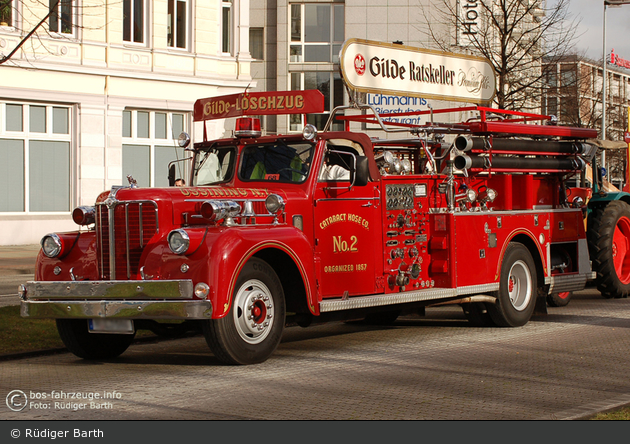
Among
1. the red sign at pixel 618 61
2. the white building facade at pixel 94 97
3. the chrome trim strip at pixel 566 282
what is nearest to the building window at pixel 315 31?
the white building facade at pixel 94 97

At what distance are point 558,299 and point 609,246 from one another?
119 cm

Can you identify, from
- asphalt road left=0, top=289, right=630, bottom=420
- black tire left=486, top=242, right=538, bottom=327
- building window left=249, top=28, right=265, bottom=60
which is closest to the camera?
asphalt road left=0, top=289, right=630, bottom=420

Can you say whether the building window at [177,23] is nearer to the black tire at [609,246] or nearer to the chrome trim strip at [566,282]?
the black tire at [609,246]

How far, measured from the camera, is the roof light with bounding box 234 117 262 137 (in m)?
10.2

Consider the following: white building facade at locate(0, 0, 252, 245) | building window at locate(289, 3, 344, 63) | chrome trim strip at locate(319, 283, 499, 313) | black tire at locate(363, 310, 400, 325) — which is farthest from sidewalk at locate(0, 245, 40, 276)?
building window at locate(289, 3, 344, 63)

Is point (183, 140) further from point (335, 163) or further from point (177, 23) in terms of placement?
point (177, 23)

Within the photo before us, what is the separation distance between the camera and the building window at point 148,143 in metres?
29.1

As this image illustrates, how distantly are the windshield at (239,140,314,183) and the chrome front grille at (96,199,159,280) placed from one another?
5.87ft

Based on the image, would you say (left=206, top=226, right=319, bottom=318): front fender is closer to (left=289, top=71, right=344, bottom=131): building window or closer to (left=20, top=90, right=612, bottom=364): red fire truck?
(left=20, top=90, right=612, bottom=364): red fire truck

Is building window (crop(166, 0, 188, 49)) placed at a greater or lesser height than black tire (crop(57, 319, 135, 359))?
greater

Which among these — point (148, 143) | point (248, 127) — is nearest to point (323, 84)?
point (148, 143)

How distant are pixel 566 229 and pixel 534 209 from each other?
2.21ft

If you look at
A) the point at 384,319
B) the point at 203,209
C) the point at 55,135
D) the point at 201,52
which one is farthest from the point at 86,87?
the point at 203,209

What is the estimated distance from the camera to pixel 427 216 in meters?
11.0
